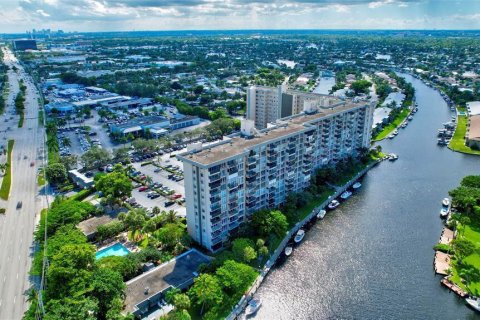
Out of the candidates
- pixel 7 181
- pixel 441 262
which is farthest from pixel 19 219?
pixel 441 262

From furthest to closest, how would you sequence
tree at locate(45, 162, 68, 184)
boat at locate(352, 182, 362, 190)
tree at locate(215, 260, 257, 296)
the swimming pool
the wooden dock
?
boat at locate(352, 182, 362, 190), tree at locate(45, 162, 68, 184), the swimming pool, the wooden dock, tree at locate(215, 260, 257, 296)

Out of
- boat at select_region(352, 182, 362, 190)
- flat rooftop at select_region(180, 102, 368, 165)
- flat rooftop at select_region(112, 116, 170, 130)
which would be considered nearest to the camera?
flat rooftop at select_region(180, 102, 368, 165)

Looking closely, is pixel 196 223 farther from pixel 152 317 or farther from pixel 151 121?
pixel 151 121

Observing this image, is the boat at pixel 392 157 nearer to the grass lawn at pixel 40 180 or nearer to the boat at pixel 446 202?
the boat at pixel 446 202

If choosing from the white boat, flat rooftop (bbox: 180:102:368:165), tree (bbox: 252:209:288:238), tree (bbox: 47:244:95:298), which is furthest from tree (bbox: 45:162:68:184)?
the white boat

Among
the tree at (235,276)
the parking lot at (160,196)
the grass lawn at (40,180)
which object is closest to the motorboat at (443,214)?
the tree at (235,276)

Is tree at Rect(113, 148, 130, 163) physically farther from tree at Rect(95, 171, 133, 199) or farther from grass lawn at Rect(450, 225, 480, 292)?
grass lawn at Rect(450, 225, 480, 292)

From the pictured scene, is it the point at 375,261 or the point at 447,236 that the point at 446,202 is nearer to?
the point at 447,236
